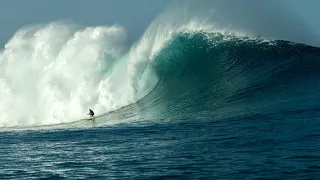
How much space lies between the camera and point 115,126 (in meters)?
16.3

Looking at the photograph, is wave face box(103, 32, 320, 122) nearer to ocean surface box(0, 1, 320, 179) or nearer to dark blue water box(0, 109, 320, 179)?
ocean surface box(0, 1, 320, 179)

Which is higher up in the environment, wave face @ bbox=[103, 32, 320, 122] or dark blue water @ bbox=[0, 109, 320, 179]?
wave face @ bbox=[103, 32, 320, 122]

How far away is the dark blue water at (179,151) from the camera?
9.43 meters

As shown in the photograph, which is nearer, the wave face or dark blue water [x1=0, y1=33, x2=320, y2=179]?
dark blue water [x1=0, y1=33, x2=320, y2=179]

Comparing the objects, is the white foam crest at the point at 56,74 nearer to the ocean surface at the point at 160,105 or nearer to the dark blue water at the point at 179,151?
the ocean surface at the point at 160,105

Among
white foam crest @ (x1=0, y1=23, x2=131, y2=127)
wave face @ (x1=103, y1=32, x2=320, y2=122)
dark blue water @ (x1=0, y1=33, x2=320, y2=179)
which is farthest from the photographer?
white foam crest @ (x1=0, y1=23, x2=131, y2=127)

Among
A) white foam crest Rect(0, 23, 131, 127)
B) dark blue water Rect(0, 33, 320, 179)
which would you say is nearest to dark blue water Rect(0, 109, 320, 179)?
dark blue water Rect(0, 33, 320, 179)

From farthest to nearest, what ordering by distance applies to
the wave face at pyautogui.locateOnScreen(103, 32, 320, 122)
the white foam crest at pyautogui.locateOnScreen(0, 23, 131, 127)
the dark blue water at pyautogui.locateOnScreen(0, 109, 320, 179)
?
the white foam crest at pyautogui.locateOnScreen(0, 23, 131, 127), the wave face at pyautogui.locateOnScreen(103, 32, 320, 122), the dark blue water at pyautogui.locateOnScreen(0, 109, 320, 179)

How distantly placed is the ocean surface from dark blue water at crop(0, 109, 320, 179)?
0.03 meters

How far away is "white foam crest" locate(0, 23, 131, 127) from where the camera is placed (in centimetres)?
2335

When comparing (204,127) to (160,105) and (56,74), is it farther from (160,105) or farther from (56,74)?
(56,74)

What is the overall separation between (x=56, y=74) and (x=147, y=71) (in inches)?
183

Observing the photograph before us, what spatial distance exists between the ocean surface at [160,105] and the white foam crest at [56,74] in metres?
0.06

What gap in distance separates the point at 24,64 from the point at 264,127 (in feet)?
57.9
